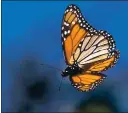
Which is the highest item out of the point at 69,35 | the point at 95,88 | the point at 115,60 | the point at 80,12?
the point at 80,12

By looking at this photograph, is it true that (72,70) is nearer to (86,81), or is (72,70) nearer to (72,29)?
(86,81)

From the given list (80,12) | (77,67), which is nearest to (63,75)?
(77,67)

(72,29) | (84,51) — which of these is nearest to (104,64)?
(84,51)

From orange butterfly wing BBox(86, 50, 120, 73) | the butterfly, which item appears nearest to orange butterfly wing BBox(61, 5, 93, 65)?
the butterfly

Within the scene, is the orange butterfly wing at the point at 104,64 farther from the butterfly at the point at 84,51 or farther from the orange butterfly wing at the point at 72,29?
the orange butterfly wing at the point at 72,29

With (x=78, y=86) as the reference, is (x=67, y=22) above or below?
above

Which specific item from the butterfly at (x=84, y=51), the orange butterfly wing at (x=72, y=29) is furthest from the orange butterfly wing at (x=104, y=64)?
the orange butterfly wing at (x=72, y=29)

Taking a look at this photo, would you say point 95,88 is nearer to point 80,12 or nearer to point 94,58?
point 94,58
